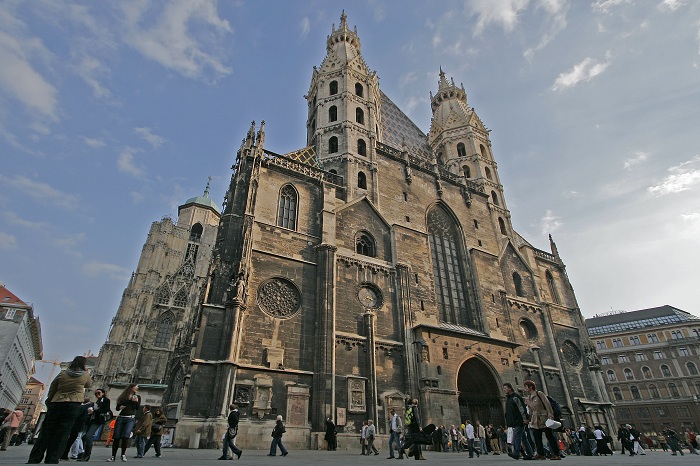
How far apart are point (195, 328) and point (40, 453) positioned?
34.9 ft

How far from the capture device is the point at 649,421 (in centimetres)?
4272

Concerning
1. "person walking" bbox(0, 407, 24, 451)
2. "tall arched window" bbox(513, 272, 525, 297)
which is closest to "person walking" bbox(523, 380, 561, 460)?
"person walking" bbox(0, 407, 24, 451)

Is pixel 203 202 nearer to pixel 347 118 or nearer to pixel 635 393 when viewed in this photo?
pixel 347 118

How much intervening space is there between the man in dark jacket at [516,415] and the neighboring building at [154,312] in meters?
20.8

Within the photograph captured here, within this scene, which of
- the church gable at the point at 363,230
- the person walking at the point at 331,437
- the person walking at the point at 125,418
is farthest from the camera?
the church gable at the point at 363,230

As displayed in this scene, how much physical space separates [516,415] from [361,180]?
57.3 ft

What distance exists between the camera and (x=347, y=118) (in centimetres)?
2523

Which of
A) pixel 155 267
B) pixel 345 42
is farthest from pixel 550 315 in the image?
pixel 155 267

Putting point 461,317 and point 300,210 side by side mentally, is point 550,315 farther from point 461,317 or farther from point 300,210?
point 300,210

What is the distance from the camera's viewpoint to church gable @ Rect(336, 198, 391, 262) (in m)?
20.6

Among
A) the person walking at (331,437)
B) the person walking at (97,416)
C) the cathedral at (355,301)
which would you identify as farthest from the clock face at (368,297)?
the person walking at (97,416)

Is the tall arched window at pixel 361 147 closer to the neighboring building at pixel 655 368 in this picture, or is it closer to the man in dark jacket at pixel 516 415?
the man in dark jacket at pixel 516 415

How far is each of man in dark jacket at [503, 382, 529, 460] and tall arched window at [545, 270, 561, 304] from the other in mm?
22836

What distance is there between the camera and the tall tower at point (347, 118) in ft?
77.3
